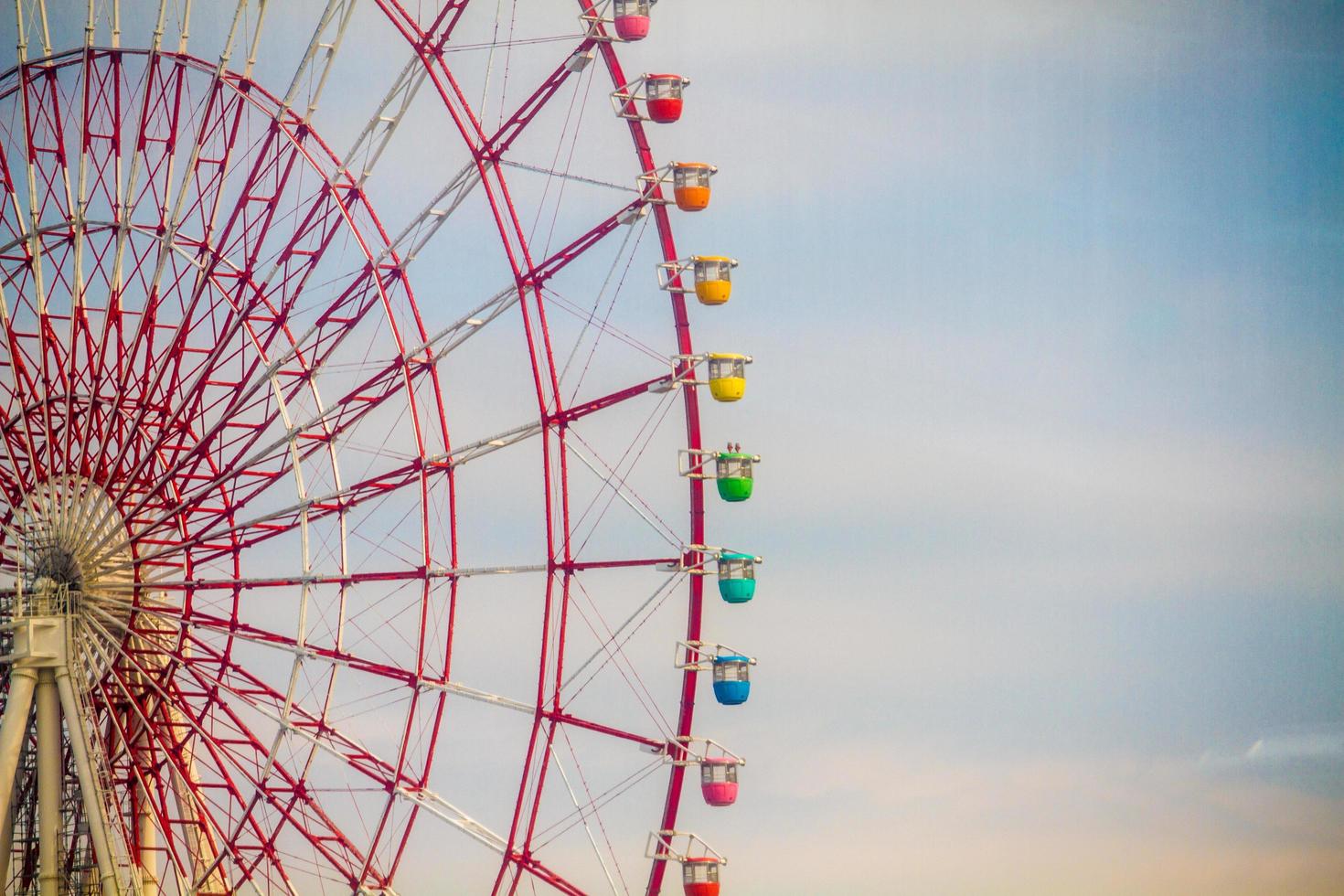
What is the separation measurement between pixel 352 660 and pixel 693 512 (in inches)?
234

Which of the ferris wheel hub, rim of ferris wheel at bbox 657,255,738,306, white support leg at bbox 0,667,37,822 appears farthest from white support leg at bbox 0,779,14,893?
rim of ferris wheel at bbox 657,255,738,306

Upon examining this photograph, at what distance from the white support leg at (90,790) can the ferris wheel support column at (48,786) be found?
8.7 inches

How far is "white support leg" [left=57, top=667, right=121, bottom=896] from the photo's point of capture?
114 ft

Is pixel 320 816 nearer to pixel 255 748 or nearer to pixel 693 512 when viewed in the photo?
pixel 255 748

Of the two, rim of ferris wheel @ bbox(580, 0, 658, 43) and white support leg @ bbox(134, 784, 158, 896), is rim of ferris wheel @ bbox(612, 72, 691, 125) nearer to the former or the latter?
rim of ferris wheel @ bbox(580, 0, 658, 43)

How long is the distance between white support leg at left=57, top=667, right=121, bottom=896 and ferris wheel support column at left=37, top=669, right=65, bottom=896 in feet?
0.72

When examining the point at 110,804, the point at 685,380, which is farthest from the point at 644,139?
the point at 110,804

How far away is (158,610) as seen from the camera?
1396 inches

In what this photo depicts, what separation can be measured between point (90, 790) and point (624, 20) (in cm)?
1486

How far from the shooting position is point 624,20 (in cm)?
3250

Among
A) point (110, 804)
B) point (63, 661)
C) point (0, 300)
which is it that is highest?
point (0, 300)

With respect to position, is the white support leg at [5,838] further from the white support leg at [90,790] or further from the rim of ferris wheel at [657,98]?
the rim of ferris wheel at [657,98]

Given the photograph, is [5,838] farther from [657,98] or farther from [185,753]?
[657,98]

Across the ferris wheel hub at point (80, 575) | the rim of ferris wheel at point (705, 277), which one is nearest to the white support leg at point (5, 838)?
the ferris wheel hub at point (80, 575)
